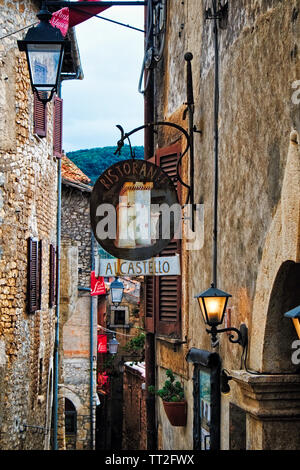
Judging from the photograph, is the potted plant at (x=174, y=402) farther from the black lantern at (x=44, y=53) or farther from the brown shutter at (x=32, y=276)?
the black lantern at (x=44, y=53)

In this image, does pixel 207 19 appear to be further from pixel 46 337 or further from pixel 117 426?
pixel 117 426

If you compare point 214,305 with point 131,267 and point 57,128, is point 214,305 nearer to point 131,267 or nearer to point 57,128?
point 131,267

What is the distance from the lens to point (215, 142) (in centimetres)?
782

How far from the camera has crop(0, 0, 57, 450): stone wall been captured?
38.9 feet

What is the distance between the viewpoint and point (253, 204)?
20.5ft

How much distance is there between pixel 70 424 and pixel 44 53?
64.5ft

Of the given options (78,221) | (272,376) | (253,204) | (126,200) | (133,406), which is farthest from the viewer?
(133,406)

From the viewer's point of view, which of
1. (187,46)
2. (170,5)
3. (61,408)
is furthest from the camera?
(61,408)

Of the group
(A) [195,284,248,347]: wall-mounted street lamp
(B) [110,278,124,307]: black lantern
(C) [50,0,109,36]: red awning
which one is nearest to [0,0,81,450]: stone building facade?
(C) [50,0,109,36]: red awning

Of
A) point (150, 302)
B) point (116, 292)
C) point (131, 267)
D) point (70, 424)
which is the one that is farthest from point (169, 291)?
point (70, 424)

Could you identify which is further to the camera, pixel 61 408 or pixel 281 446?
pixel 61 408

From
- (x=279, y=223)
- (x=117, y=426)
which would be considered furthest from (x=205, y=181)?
(x=117, y=426)

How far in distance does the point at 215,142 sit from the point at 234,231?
1261mm

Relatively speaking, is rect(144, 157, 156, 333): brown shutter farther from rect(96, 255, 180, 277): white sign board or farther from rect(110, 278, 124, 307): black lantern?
rect(110, 278, 124, 307): black lantern
